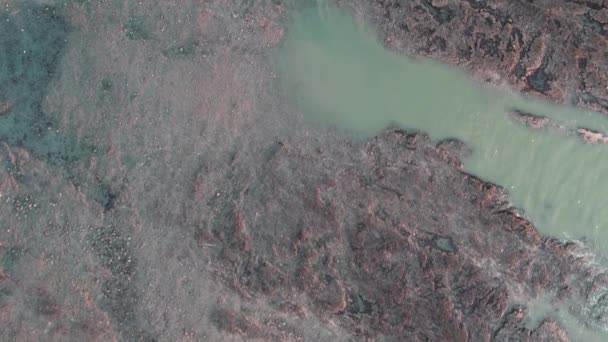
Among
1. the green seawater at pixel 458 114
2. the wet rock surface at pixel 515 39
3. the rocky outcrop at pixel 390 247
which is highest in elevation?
the wet rock surface at pixel 515 39

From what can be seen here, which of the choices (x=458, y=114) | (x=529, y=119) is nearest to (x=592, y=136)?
(x=529, y=119)

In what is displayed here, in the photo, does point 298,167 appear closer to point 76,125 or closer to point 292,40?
point 292,40

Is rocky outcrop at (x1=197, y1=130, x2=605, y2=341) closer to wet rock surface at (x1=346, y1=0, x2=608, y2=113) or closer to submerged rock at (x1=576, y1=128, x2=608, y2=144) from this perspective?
wet rock surface at (x1=346, y1=0, x2=608, y2=113)

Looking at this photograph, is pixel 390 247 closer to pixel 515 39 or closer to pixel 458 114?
pixel 458 114

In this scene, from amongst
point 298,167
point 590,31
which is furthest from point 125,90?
point 590,31

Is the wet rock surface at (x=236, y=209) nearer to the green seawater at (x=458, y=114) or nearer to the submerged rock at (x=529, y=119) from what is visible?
the green seawater at (x=458, y=114)

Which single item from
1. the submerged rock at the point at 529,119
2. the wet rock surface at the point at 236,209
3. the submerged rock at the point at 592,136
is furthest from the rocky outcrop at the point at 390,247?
the submerged rock at the point at 592,136
